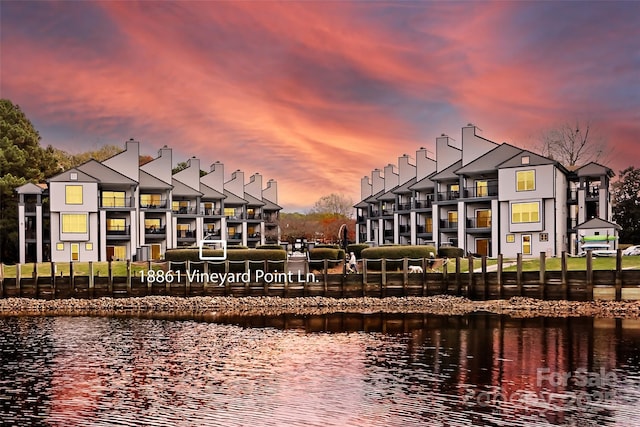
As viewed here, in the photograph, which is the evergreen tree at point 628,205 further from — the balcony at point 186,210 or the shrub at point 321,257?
the balcony at point 186,210

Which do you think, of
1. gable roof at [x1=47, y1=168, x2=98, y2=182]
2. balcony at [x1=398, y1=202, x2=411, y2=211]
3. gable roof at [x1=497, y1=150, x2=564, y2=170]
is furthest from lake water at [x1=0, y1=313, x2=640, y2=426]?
balcony at [x1=398, y1=202, x2=411, y2=211]

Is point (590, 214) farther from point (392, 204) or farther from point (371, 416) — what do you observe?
point (371, 416)

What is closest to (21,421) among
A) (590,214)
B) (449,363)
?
(449,363)

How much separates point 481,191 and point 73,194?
4314cm

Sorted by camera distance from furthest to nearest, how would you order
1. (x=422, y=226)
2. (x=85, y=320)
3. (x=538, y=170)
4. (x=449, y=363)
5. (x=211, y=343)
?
1. (x=422, y=226)
2. (x=538, y=170)
3. (x=85, y=320)
4. (x=211, y=343)
5. (x=449, y=363)

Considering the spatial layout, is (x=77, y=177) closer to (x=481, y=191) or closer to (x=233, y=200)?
(x=233, y=200)

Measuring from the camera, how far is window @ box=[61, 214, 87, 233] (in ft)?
226

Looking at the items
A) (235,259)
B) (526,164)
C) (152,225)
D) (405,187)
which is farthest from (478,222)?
(152,225)

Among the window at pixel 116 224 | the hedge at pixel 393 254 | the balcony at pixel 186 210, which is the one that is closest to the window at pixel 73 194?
the window at pixel 116 224

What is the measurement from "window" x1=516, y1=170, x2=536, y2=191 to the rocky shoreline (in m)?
25.7

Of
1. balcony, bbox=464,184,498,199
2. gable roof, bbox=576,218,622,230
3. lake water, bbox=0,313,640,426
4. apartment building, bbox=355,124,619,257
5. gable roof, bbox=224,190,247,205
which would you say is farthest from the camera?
gable roof, bbox=224,190,247,205

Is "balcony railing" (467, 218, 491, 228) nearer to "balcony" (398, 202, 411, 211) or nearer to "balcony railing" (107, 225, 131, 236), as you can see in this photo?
"balcony" (398, 202, 411, 211)

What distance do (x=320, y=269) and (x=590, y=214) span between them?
34.0 m

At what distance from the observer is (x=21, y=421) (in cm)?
1870
